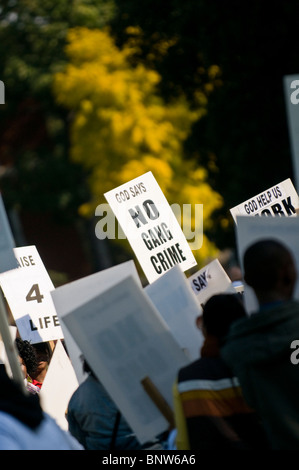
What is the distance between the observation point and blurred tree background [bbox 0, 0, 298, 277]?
2023cm

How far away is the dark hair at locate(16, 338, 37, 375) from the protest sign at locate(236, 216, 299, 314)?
2.50 m

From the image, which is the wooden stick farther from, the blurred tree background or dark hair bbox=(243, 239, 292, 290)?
the blurred tree background

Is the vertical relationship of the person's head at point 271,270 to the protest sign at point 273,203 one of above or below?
above

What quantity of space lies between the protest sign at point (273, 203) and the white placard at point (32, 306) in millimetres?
1389

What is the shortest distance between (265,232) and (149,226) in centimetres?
268

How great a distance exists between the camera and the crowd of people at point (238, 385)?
303 centimetres

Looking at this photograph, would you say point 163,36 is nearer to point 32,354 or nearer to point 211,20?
point 211,20

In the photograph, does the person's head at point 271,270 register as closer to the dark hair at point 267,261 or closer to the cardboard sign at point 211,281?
the dark hair at point 267,261

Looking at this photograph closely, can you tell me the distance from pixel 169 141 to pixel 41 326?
26096 millimetres

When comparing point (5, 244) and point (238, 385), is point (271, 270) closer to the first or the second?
point (238, 385)

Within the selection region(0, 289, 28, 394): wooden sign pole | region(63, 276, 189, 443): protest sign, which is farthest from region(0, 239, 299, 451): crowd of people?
region(0, 289, 28, 394): wooden sign pole

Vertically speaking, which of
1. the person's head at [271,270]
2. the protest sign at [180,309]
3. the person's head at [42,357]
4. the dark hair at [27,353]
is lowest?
the person's head at [42,357]

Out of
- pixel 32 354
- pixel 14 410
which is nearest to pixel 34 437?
pixel 14 410

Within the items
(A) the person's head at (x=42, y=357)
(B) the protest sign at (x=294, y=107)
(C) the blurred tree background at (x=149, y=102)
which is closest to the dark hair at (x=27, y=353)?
(A) the person's head at (x=42, y=357)
